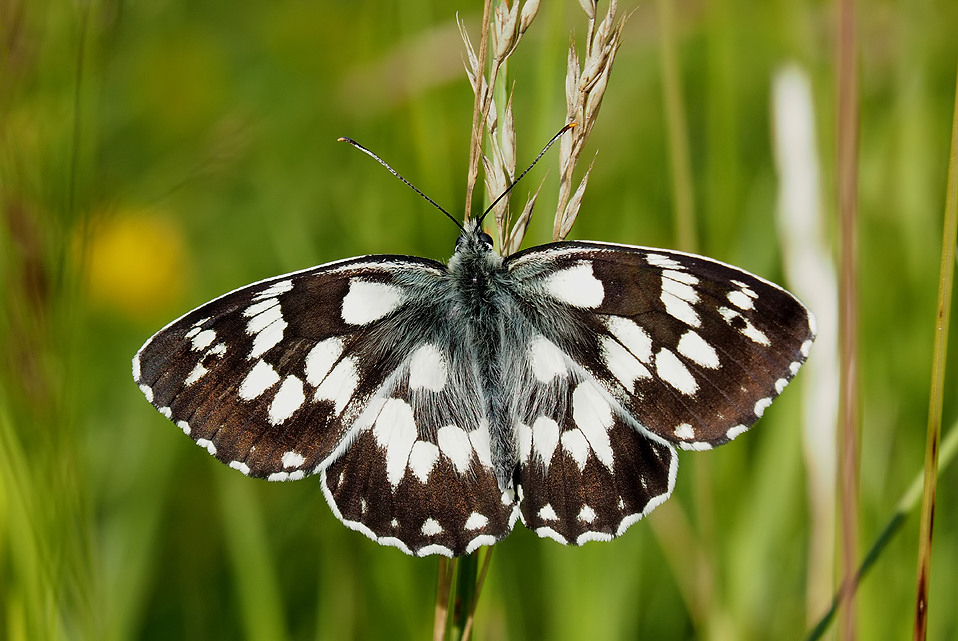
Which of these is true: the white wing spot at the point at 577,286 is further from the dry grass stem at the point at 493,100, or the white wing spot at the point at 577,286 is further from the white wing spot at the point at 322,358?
the white wing spot at the point at 322,358

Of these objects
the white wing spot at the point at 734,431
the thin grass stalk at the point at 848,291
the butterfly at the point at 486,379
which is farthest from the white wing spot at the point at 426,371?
the thin grass stalk at the point at 848,291

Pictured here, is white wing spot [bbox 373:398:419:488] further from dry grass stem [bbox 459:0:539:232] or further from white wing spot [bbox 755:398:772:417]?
white wing spot [bbox 755:398:772:417]

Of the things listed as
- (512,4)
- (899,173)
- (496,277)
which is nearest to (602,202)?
(899,173)

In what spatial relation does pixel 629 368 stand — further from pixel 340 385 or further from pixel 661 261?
pixel 340 385

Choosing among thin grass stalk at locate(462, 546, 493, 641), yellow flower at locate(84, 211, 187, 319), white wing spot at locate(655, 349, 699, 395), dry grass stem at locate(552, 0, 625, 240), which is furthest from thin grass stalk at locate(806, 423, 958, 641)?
yellow flower at locate(84, 211, 187, 319)

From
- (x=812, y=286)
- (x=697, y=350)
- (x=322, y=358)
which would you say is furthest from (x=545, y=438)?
(x=812, y=286)

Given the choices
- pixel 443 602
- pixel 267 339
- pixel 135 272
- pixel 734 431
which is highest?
pixel 135 272

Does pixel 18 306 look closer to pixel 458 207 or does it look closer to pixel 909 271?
pixel 458 207
